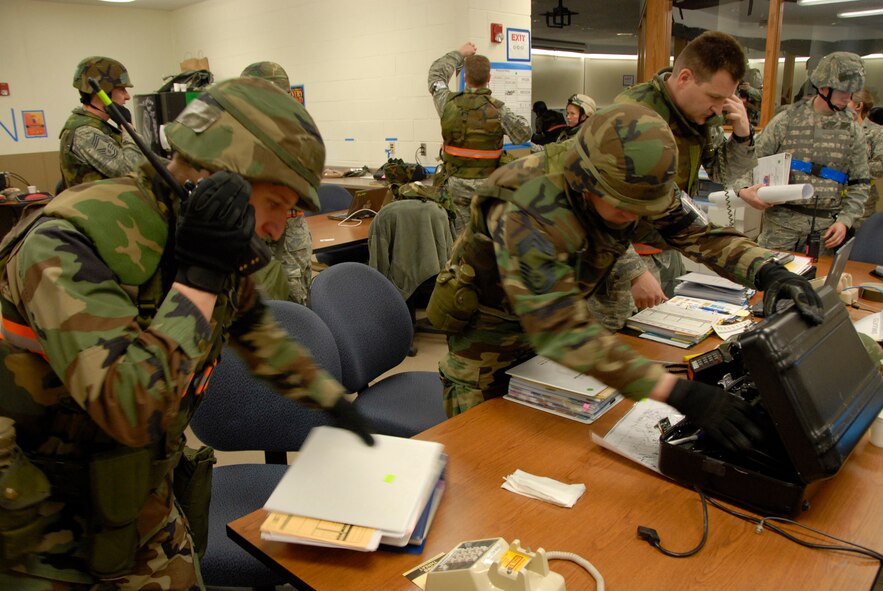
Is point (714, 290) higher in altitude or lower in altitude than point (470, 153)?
lower

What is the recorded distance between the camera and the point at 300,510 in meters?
1.13

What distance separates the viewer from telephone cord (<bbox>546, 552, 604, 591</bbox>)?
1020mm

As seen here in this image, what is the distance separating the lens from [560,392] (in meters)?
1.59

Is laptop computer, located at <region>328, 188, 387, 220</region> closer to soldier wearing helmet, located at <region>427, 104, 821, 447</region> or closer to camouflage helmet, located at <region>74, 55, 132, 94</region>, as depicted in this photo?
camouflage helmet, located at <region>74, 55, 132, 94</region>

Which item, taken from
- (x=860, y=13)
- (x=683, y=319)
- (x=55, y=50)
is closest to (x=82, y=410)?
(x=683, y=319)

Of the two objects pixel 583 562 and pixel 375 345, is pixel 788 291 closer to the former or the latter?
pixel 583 562

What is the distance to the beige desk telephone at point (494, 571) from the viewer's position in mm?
878

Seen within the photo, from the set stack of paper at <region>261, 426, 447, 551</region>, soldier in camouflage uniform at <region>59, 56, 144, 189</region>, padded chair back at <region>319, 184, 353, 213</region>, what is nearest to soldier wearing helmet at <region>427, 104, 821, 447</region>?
stack of paper at <region>261, 426, 447, 551</region>

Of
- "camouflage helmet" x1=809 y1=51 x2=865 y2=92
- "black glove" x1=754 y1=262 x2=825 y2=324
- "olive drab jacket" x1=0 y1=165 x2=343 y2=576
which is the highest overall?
"camouflage helmet" x1=809 y1=51 x2=865 y2=92

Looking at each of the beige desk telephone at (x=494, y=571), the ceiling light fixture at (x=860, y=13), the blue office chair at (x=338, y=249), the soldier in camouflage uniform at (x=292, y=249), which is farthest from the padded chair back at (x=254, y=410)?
the ceiling light fixture at (x=860, y=13)

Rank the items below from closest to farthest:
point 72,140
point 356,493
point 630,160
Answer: point 356,493
point 630,160
point 72,140

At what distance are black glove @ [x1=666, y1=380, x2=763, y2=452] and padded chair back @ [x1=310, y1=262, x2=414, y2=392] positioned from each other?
4.06ft

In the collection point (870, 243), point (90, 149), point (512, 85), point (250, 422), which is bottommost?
point (250, 422)

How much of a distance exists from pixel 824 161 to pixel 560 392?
2.81 metres
